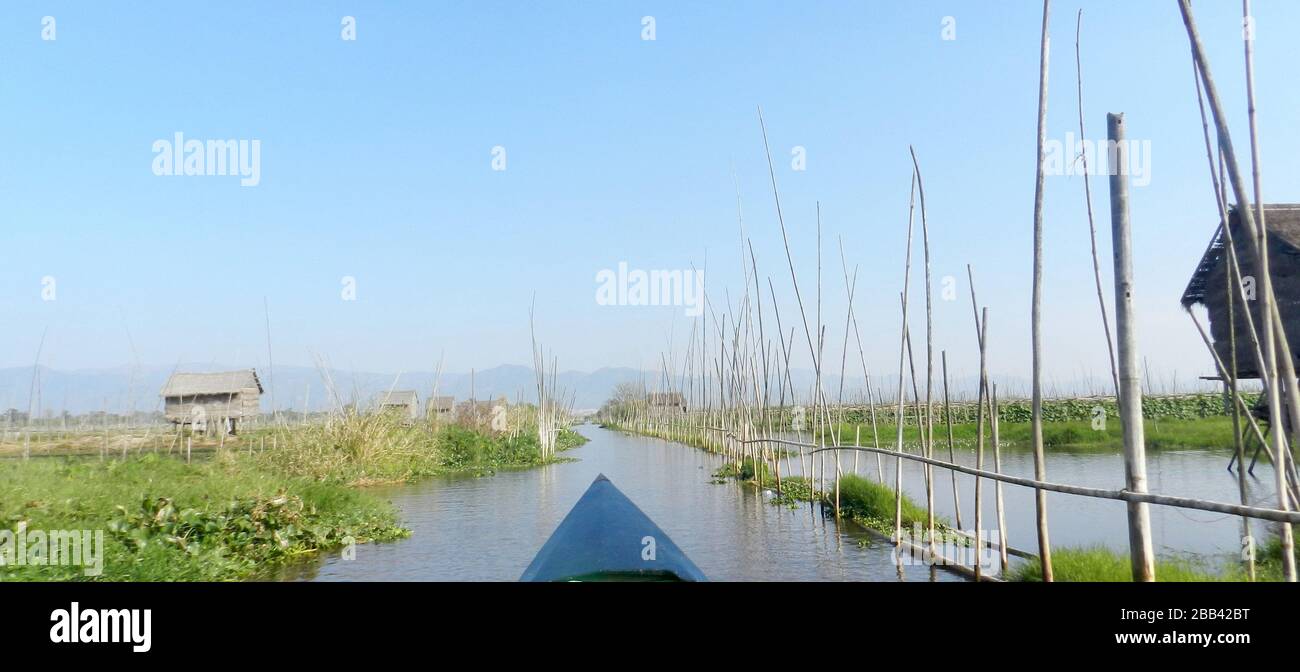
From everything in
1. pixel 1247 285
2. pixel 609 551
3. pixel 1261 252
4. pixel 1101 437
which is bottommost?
pixel 1101 437

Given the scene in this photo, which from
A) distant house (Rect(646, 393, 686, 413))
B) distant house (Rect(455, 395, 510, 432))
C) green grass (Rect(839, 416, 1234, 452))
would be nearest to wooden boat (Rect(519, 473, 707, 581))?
green grass (Rect(839, 416, 1234, 452))

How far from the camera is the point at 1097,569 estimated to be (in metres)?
5.54

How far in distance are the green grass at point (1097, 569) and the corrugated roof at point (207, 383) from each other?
87.3ft

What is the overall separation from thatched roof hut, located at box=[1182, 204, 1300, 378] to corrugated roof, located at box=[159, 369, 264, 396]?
88.4 feet

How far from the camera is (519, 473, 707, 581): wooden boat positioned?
14.0ft

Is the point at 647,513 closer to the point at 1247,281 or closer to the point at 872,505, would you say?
the point at 872,505

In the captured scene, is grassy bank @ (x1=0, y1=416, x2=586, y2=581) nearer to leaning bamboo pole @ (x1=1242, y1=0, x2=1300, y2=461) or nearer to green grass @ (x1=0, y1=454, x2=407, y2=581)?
green grass @ (x1=0, y1=454, x2=407, y2=581)

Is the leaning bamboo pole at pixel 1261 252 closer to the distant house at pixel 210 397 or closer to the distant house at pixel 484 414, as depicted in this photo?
the distant house at pixel 484 414

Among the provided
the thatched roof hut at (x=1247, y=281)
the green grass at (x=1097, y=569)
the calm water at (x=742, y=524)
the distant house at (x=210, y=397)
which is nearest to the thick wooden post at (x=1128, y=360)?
the green grass at (x=1097, y=569)

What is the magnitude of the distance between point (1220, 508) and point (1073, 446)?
22.1m

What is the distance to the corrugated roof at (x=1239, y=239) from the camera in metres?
8.35

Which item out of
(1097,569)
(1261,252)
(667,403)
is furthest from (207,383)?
(1261,252)

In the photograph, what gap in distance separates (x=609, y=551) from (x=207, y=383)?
28050mm
